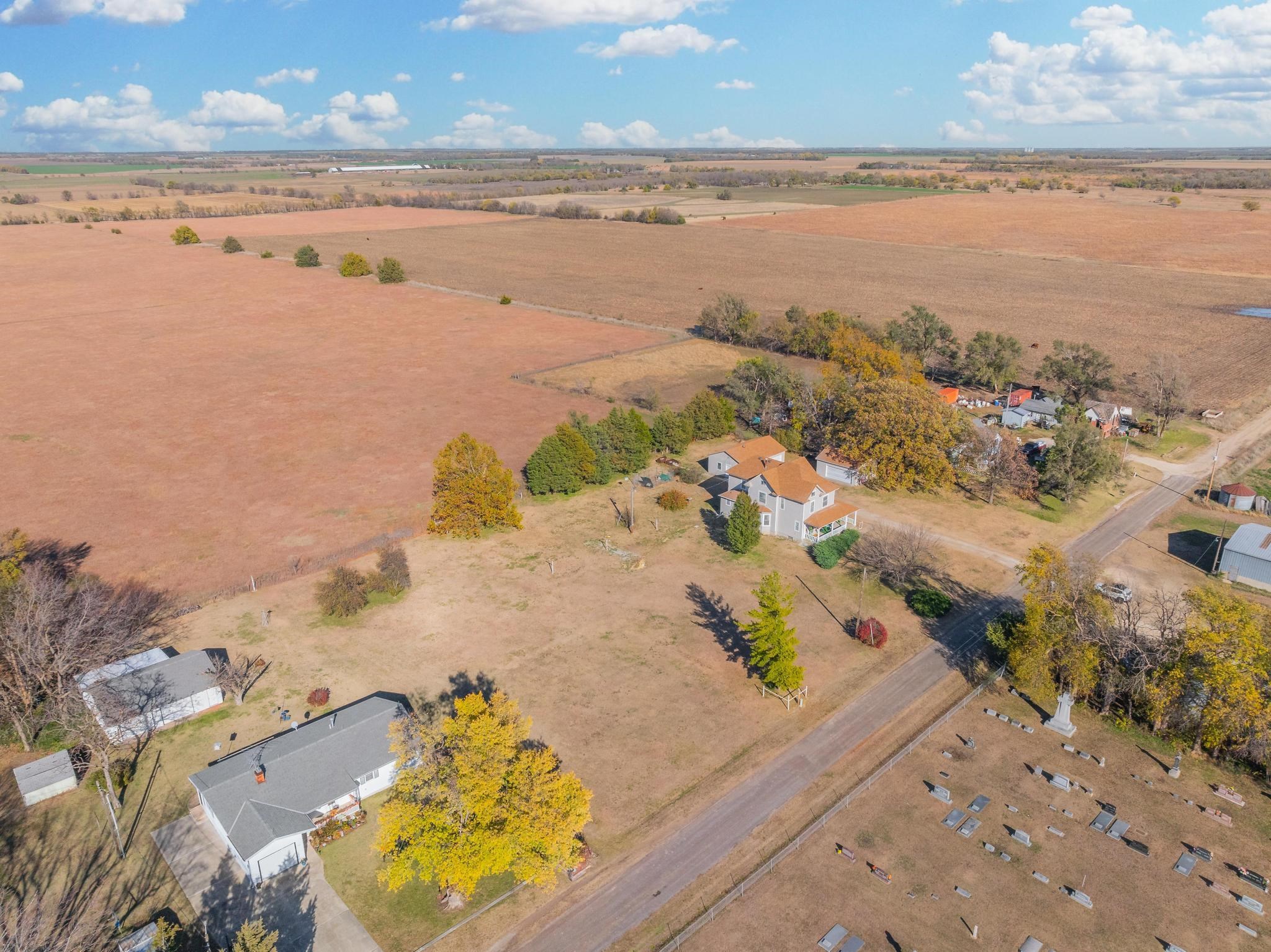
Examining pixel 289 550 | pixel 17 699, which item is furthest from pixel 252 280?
pixel 17 699

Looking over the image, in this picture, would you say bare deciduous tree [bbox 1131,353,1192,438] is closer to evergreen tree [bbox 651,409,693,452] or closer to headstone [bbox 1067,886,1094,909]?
evergreen tree [bbox 651,409,693,452]

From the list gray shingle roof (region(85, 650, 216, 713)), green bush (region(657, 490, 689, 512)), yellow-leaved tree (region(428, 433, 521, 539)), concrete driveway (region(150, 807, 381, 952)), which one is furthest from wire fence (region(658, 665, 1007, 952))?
yellow-leaved tree (region(428, 433, 521, 539))

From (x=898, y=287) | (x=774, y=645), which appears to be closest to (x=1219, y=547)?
(x=774, y=645)

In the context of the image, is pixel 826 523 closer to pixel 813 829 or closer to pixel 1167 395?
pixel 813 829

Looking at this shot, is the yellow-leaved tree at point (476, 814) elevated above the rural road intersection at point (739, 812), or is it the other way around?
the yellow-leaved tree at point (476, 814)

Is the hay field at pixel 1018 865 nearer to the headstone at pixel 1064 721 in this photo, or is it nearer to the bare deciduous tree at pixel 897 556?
the headstone at pixel 1064 721

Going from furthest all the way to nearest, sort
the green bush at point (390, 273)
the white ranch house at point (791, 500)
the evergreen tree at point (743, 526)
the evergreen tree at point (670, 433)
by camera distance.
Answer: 1. the green bush at point (390, 273)
2. the evergreen tree at point (670, 433)
3. the white ranch house at point (791, 500)
4. the evergreen tree at point (743, 526)

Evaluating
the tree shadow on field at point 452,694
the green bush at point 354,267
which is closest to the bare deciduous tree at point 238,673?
the tree shadow on field at point 452,694
